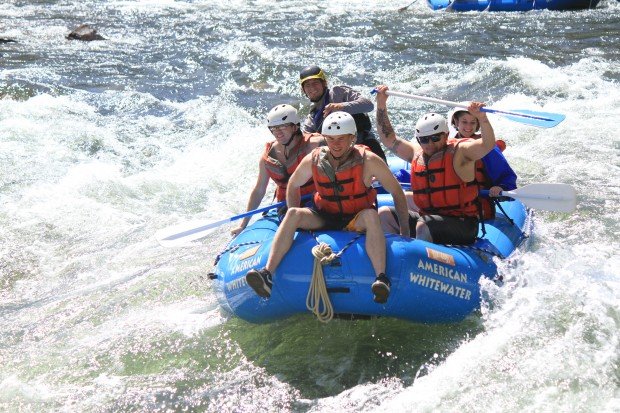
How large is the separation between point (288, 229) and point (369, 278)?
587 mm

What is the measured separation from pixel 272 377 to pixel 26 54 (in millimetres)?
11357

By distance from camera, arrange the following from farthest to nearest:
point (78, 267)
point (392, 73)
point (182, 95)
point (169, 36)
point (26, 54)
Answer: point (169, 36) → point (26, 54) → point (392, 73) → point (182, 95) → point (78, 267)

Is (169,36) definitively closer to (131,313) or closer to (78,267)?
(78,267)

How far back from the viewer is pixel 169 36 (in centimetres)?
1670

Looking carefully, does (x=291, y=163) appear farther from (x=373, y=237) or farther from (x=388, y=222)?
(x=373, y=237)

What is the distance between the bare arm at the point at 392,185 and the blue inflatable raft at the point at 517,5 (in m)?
14.0

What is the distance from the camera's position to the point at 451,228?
542cm

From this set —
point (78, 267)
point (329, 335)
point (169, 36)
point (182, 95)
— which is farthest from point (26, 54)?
point (329, 335)

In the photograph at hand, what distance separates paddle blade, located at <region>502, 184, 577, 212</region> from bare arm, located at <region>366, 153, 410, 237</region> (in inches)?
35.0

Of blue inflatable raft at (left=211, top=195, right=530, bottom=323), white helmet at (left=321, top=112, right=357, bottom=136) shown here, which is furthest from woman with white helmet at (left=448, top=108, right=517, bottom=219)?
white helmet at (left=321, top=112, right=357, bottom=136)

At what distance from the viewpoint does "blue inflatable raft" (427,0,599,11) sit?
1784 centimetres

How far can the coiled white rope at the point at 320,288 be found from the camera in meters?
4.91

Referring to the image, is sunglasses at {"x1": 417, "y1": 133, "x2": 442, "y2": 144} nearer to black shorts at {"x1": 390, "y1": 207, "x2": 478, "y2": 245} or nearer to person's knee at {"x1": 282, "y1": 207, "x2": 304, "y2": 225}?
black shorts at {"x1": 390, "y1": 207, "x2": 478, "y2": 245}

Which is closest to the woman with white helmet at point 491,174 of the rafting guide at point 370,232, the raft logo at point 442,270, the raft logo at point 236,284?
the rafting guide at point 370,232
